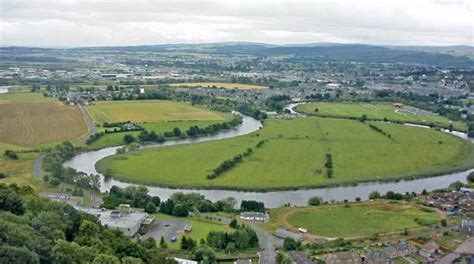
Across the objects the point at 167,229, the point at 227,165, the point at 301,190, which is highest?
the point at 227,165

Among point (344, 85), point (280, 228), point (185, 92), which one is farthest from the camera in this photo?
point (344, 85)

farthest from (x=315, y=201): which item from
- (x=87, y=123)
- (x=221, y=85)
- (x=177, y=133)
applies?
(x=221, y=85)

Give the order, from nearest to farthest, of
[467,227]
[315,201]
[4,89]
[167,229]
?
1. [167,229]
2. [467,227]
3. [315,201]
4. [4,89]

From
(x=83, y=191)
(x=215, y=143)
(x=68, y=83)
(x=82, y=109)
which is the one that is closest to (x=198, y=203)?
(x=83, y=191)

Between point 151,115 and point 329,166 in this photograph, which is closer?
point 329,166

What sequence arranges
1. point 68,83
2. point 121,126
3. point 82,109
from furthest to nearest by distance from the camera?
point 68,83
point 82,109
point 121,126

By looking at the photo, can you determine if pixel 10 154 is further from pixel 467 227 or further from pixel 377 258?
pixel 467 227

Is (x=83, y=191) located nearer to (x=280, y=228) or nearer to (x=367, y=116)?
(x=280, y=228)
